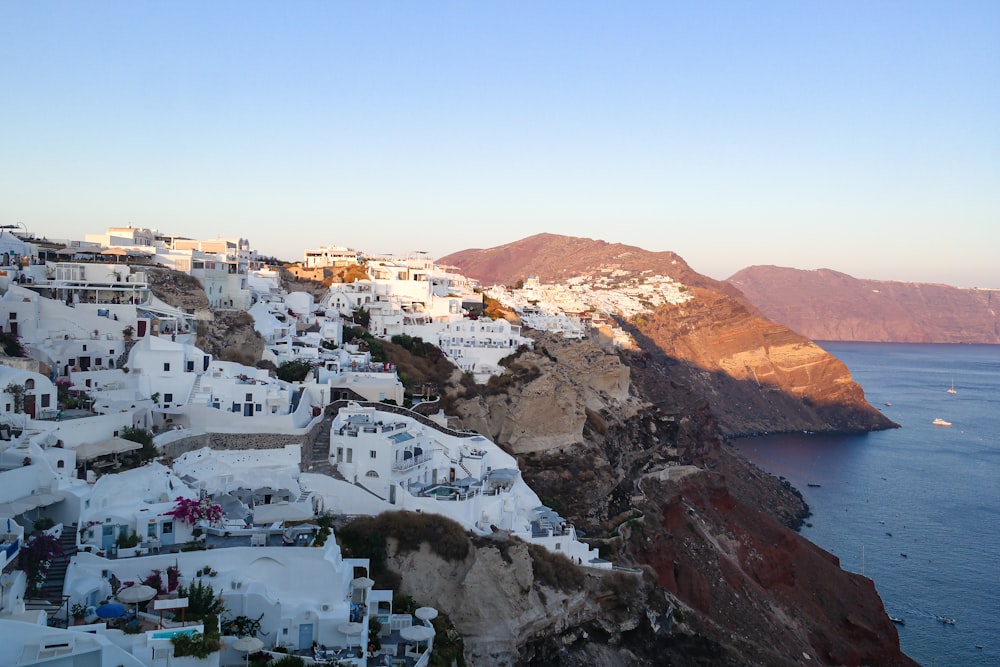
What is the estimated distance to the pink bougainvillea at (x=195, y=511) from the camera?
52.1 ft

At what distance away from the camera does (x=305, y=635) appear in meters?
14.7

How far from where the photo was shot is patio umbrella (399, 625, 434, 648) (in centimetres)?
1598

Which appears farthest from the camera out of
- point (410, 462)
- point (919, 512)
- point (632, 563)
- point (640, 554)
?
point (919, 512)

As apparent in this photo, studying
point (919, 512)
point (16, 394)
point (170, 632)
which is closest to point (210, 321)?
point (16, 394)

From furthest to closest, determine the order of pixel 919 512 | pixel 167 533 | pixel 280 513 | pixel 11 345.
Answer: pixel 919 512
pixel 11 345
pixel 280 513
pixel 167 533

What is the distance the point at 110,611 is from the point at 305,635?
134 inches

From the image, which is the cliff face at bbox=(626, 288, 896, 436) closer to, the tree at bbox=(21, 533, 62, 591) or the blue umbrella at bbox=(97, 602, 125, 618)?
the tree at bbox=(21, 533, 62, 591)

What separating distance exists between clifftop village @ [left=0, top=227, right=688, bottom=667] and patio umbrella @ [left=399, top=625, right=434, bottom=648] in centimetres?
5

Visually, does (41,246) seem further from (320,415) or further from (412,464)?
(412,464)

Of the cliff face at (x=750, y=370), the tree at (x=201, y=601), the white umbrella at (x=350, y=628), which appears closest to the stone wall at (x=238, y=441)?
the tree at (x=201, y=601)

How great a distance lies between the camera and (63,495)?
609 inches

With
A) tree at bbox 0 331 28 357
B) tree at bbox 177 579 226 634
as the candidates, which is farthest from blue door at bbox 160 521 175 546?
tree at bbox 0 331 28 357

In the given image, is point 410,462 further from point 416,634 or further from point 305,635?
point 305,635

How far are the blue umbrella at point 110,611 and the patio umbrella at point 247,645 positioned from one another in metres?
1.92
